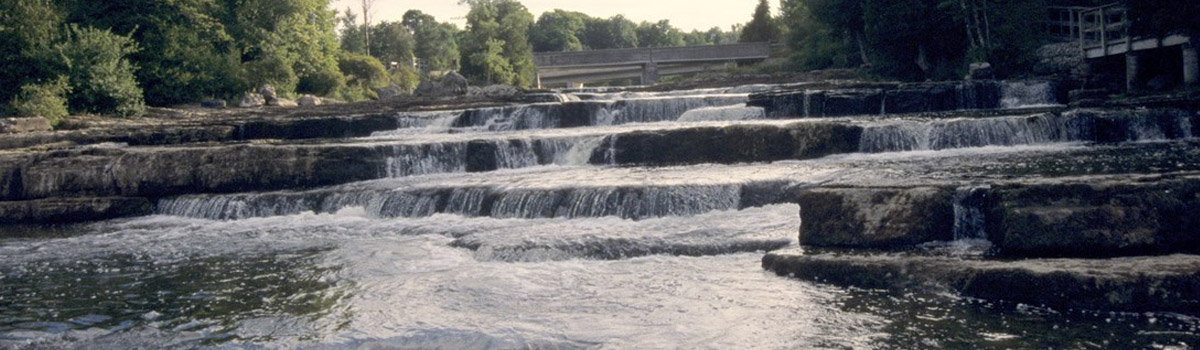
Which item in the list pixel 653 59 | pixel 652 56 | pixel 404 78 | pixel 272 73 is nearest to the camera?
pixel 272 73

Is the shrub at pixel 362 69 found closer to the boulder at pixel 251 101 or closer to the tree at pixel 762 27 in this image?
the boulder at pixel 251 101

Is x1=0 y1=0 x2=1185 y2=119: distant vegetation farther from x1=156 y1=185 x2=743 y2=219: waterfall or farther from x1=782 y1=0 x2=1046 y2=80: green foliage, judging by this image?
x1=156 y1=185 x2=743 y2=219: waterfall

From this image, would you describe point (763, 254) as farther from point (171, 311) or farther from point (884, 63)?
point (884, 63)

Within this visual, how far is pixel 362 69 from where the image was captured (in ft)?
179

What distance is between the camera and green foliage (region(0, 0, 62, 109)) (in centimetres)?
3020

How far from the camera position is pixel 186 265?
1129 centimetres

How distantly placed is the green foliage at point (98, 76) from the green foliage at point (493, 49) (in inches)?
1574

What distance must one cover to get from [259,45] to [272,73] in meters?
1.91

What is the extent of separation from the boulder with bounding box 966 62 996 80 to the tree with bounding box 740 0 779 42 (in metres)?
44.2

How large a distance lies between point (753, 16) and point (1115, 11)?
168 feet

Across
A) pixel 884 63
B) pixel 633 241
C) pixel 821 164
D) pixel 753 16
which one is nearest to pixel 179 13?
pixel 884 63

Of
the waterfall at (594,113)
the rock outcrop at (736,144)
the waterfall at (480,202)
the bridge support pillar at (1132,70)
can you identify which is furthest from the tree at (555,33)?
the waterfall at (480,202)

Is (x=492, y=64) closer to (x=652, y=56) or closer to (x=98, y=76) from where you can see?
(x=652, y=56)

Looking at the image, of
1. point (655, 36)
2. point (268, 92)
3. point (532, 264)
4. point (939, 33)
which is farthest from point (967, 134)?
point (655, 36)
